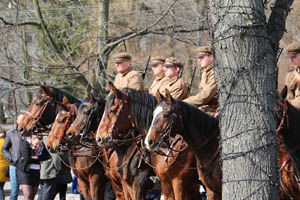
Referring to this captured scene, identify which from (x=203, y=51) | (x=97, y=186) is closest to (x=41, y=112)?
(x=97, y=186)

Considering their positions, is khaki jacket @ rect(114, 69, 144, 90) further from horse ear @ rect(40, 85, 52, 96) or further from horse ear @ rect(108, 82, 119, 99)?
horse ear @ rect(108, 82, 119, 99)

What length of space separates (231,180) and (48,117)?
247 inches

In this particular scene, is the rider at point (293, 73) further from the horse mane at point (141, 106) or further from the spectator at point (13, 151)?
the spectator at point (13, 151)

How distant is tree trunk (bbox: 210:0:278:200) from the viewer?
179 inches

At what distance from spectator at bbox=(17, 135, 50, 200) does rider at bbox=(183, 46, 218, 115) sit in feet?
11.2

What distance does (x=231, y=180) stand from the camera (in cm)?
464

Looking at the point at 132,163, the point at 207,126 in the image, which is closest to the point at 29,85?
the point at 132,163

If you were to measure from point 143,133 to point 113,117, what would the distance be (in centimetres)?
50

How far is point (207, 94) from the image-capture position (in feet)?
27.5

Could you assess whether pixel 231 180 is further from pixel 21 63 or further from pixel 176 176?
pixel 21 63

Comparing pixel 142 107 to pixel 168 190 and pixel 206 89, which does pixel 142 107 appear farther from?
pixel 168 190

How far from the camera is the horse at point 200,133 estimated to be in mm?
7297

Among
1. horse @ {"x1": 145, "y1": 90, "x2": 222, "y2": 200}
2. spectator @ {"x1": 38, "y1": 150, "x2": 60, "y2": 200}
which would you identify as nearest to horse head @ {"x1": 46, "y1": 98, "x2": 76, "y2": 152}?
spectator @ {"x1": 38, "y1": 150, "x2": 60, "y2": 200}

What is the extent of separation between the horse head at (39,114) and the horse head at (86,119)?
1.02m
